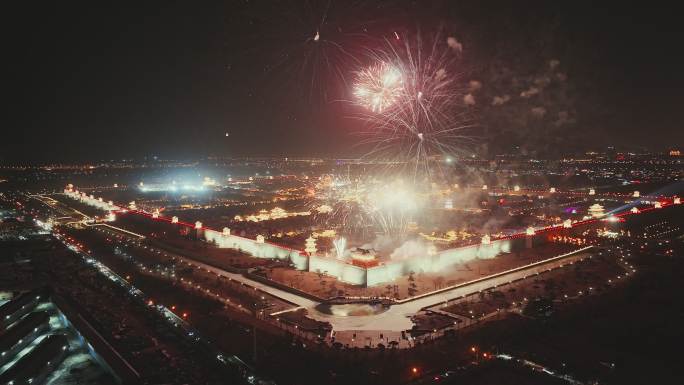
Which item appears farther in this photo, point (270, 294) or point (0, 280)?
point (0, 280)

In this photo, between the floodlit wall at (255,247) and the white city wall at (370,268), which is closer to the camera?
the white city wall at (370,268)

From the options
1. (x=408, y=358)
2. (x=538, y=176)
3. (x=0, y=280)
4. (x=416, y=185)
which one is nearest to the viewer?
(x=408, y=358)

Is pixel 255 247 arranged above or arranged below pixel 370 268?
below

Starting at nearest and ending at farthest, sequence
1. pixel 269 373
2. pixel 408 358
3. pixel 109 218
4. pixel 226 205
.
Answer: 1. pixel 269 373
2. pixel 408 358
3. pixel 109 218
4. pixel 226 205

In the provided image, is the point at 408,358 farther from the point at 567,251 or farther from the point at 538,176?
the point at 538,176

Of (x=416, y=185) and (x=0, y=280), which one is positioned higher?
(x=416, y=185)

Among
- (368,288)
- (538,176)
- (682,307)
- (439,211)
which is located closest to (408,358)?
(368,288)

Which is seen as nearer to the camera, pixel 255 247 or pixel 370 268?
pixel 370 268

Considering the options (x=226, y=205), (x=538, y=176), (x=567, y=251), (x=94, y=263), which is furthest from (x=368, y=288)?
(x=538, y=176)

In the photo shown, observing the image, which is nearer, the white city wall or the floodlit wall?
the white city wall

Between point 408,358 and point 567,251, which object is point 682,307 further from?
point 408,358
